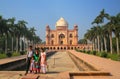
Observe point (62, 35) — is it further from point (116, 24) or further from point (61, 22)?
point (116, 24)

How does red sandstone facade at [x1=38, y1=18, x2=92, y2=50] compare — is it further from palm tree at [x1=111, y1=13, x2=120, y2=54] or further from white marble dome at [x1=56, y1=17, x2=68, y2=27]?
palm tree at [x1=111, y1=13, x2=120, y2=54]

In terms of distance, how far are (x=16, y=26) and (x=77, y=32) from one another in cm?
4274

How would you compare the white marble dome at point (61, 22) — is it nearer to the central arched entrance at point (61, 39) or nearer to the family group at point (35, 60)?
the central arched entrance at point (61, 39)

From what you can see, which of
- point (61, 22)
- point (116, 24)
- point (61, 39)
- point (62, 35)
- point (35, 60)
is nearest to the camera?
point (35, 60)

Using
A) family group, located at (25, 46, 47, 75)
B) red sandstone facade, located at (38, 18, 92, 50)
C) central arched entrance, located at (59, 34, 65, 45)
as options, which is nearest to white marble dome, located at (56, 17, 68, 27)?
red sandstone facade, located at (38, 18, 92, 50)

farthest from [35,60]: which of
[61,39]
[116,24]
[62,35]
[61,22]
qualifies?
[61,22]

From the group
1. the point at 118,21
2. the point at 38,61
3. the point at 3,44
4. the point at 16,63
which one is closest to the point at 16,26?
the point at 3,44

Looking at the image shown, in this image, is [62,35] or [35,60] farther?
[62,35]

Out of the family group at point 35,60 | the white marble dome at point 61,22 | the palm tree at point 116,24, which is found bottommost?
the family group at point 35,60

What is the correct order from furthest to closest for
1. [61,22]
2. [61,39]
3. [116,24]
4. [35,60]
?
[61,39] < [61,22] < [116,24] < [35,60]

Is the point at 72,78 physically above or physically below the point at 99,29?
below

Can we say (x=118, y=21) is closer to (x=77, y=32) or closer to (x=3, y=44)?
(x=3, y=44)

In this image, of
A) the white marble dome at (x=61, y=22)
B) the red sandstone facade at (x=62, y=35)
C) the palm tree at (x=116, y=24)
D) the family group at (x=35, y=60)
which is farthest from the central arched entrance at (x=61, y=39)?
the family group at (x=35, y=60)

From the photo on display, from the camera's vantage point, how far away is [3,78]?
834 cm
